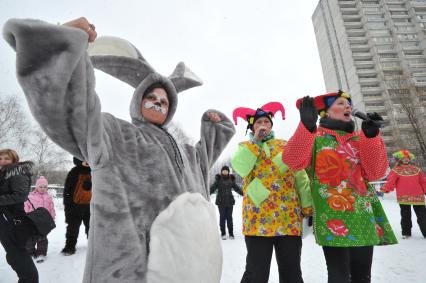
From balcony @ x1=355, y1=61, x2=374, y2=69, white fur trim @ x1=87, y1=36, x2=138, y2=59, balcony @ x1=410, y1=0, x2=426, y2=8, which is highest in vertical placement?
balcony @ x1=410, y1=0, x2=426, y2=8

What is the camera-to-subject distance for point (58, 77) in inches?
35.1

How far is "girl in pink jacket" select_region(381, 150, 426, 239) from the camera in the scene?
495cm

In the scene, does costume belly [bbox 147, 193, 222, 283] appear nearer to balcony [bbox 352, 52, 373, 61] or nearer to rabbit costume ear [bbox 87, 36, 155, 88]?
rabbit costume ear [bbox 87, 36, 155, 88]

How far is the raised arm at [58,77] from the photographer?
841 millimetres

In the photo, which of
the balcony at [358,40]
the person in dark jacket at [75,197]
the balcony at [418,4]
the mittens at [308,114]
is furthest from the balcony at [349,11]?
the mittens at [308,114]

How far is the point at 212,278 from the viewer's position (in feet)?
4.03

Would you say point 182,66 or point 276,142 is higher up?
point 182,66

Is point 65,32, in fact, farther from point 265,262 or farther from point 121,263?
point 265,262

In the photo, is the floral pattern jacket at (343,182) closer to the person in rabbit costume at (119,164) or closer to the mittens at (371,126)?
the mittens at (371,126)

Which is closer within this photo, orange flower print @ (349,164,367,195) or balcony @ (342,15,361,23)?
orange flower print @ (349,164,367,195)

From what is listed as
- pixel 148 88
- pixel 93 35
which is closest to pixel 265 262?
pixel 148 88

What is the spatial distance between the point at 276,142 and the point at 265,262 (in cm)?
101

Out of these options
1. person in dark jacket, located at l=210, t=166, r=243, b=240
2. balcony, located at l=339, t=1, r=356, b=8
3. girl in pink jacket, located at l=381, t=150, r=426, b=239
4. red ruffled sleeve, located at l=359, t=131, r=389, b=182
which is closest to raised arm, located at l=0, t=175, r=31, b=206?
red ruffled sleeve, located at l=359, t=131, r=389, b=182

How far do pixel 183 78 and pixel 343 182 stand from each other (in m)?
1.35
